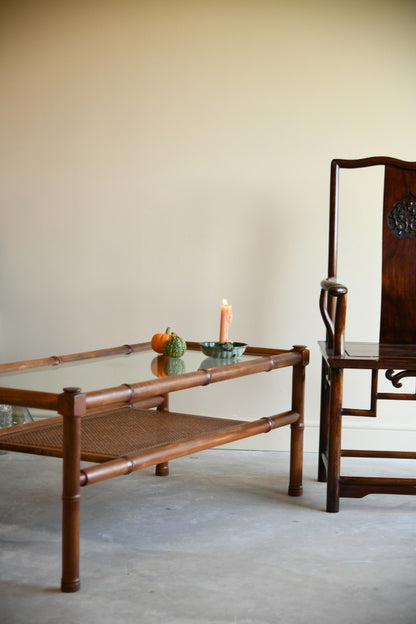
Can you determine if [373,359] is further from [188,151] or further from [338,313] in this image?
[188,151]

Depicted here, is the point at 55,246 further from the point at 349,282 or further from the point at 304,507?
the point at 304,507

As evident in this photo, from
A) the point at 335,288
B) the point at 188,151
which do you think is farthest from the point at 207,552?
the point at 188,151

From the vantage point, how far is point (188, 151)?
338 cm

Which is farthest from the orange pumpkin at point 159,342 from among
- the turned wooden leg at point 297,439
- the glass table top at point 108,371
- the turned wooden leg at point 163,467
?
the turned wooden leg at point 297,439

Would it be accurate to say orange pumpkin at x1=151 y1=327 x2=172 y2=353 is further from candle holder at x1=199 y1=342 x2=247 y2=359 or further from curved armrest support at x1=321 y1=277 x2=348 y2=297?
curved armrest support at x1=321 y1=277 x2=348 y2=297

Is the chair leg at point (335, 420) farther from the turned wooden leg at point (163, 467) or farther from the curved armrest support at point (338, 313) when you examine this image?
the turned wooden leg at point (163, 467)

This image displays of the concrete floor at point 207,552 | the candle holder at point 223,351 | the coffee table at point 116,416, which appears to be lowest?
the concrete floor at point 207,552

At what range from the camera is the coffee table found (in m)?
1.96

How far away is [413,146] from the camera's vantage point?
10.9ft

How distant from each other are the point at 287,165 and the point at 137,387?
156 cm

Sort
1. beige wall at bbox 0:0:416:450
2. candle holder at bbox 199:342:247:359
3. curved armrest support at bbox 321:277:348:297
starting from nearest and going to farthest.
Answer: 1. curved armrest support at bbox 321:277:348:297
2. candle holder at bbox 199:342:247:359
3. beige wall at bbox 0:0:416:450

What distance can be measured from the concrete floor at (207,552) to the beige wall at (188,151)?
2.27ft

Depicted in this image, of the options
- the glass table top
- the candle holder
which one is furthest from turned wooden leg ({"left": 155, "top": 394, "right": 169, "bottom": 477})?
the candle holder

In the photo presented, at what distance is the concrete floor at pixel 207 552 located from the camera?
6.21 feet
